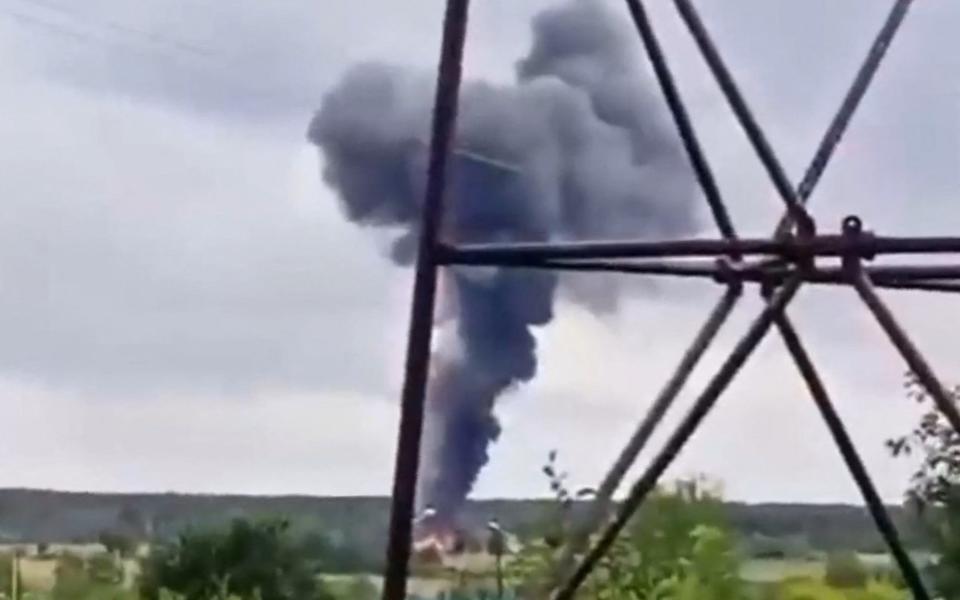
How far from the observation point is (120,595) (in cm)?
255

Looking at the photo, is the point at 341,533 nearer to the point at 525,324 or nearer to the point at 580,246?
the point at 525,324

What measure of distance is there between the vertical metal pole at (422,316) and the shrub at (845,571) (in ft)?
3.01

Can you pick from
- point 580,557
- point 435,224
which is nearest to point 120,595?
point 580,557

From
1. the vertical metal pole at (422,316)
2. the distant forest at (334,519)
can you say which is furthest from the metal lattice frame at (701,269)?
the distant forest at (334,519)

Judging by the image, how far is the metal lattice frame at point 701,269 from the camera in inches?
67.5

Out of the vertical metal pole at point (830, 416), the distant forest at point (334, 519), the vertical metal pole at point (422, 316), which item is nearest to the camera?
the vertical metal pole at point (422, 316)

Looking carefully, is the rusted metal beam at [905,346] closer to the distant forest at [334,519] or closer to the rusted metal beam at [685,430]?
the rusted metal beam at [685,430]

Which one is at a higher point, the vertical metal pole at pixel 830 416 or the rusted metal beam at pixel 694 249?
the rusted metal beam at pixel 694 249

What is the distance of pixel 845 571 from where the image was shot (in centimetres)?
266

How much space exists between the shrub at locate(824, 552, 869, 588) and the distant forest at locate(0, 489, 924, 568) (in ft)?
0.05

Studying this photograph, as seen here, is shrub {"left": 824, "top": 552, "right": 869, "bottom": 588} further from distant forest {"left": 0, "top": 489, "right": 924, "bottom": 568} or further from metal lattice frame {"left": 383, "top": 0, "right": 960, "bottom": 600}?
metal lattice frame {"left": 383, "top": 0, "right": 960, "bottom": 600}

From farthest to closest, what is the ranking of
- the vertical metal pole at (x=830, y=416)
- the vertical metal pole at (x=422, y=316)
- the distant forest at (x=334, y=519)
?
1. the distant forest at (x=334, y=519)
2. the vertical metal pole at (x=830, y=416)
3. the vertical metal pole at (x=422, y=316)

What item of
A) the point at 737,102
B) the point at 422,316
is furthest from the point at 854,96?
the point at 422,316

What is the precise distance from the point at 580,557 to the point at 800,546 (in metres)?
0.74
